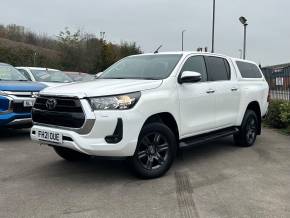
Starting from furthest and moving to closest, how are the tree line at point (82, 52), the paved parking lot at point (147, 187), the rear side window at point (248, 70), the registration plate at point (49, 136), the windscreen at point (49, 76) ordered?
the tree line at point (82, 52), the windscreen at point (49, 76), the rear side window at point (248, 70), the registration plate at point (49, 136), the paved parking lot at point (147, 187)

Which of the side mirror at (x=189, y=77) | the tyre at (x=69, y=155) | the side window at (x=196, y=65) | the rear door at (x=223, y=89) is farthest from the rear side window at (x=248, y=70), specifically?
the tyre at (x=69, y=155)

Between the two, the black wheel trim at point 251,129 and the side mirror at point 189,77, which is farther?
the black wheel trim at point 251,129

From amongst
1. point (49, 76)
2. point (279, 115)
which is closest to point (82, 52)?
point (49, 76)

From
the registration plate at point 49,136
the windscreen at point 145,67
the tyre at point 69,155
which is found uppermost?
the windscreen at point 145,67

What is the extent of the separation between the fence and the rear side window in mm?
2883

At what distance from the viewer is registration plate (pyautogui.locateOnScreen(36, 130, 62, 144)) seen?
5305 millimetres

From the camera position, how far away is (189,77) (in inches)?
240

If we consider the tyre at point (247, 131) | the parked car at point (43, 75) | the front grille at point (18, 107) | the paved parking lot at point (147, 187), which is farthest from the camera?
the parked car at point (43, 75)

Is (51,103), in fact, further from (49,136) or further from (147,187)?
(147,187)

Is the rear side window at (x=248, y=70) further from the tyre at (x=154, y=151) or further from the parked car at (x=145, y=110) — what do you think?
the tyre at (x=154, y=151)

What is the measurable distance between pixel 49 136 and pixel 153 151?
4.64 ft

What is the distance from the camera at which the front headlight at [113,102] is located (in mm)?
5152

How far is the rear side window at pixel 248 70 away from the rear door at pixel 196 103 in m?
1.53

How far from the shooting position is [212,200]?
4.80 meters
